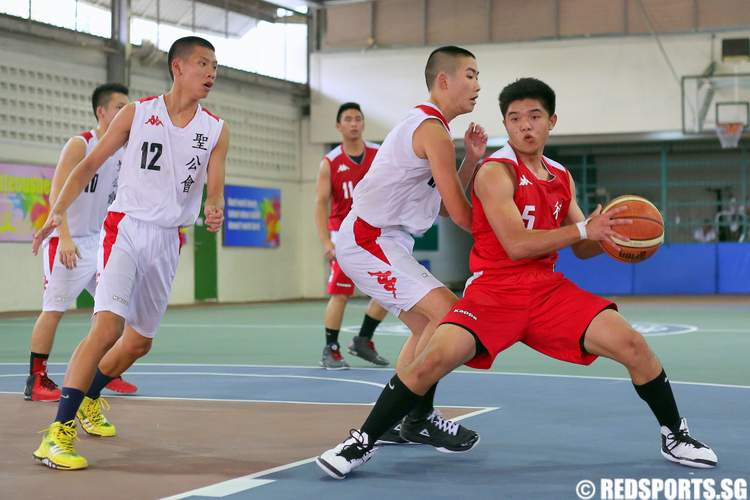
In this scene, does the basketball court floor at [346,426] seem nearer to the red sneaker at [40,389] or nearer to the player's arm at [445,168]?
the red sneaker at [40,389]

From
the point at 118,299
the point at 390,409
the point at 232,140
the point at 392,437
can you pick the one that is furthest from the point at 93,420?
the point at 232,140

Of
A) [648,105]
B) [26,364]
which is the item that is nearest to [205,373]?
[26,364]

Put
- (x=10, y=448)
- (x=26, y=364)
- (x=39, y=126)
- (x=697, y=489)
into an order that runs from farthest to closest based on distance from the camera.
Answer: (x=39, y=126), (x=26, y=364), (x=10, y=448), (x=697, y=489)

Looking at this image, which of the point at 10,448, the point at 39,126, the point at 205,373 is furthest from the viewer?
the point at 39,126

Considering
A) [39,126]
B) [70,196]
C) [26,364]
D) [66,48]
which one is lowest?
[26,364]

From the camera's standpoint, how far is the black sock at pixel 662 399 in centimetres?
489

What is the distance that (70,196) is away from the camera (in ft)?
18.4

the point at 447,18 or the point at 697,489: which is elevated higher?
the point at 447,18

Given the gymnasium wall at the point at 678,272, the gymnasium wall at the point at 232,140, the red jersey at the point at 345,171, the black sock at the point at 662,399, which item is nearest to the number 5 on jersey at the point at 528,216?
the black sock at the point at 662,399

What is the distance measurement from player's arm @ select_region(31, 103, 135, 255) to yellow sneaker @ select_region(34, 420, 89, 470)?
3.40ft

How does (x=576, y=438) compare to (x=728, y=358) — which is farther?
(x=728, y=358)

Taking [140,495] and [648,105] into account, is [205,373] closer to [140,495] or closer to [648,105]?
[140,495]

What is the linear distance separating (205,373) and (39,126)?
453 inches

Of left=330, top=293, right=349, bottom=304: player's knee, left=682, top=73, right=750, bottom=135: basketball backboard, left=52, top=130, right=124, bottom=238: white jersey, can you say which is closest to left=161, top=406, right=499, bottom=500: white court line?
left=52, top=130, right=124, bottom=238: white jersey
